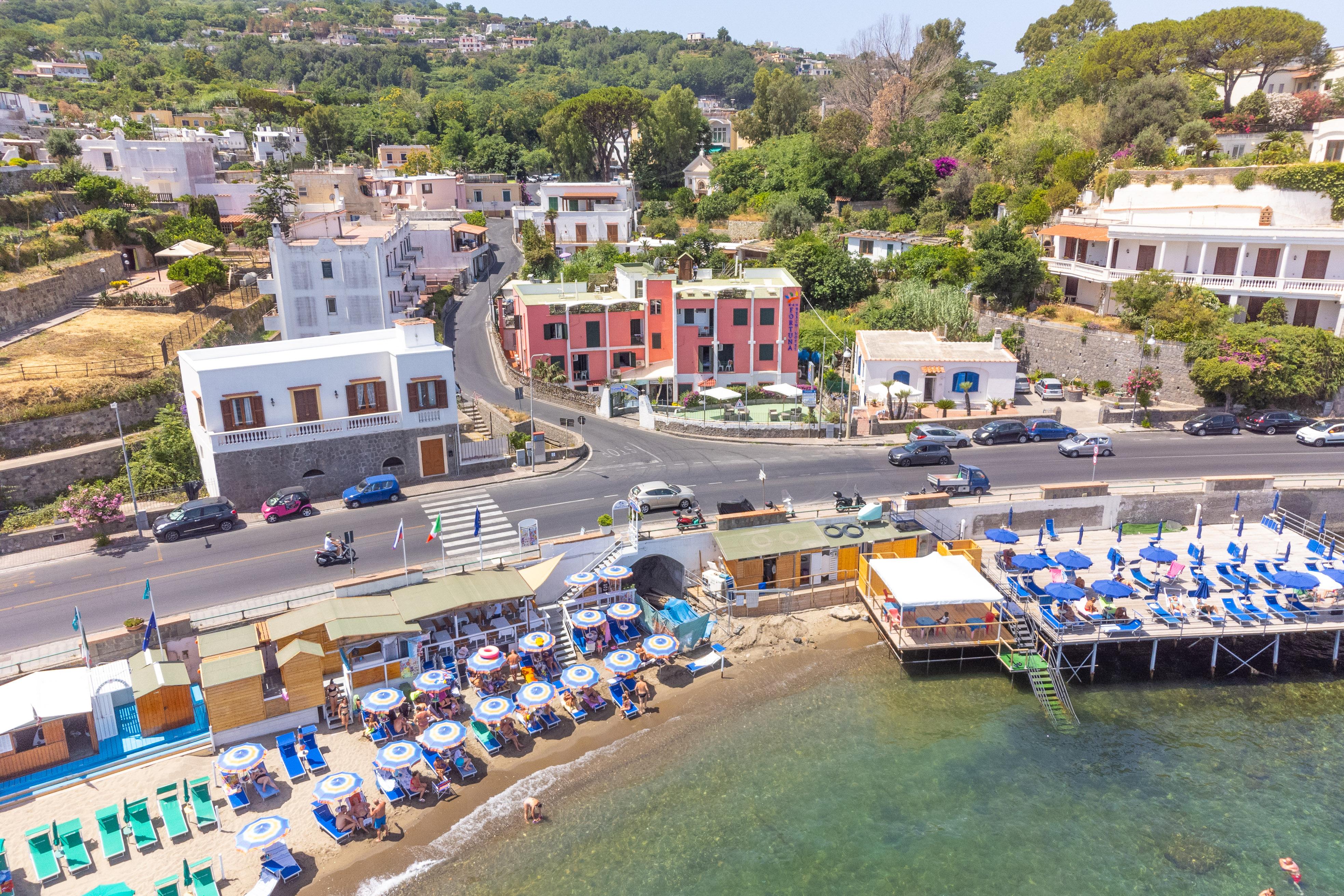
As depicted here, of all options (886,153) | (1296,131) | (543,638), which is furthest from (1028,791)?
(886,153)

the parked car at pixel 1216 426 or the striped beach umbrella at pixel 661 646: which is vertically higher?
the parked car at pixel 1216 426

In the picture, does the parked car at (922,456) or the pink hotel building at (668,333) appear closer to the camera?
the parked car at (922,456)

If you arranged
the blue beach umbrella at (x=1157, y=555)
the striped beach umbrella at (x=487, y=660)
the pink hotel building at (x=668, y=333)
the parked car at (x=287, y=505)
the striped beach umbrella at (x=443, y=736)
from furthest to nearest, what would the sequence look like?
1. the pink hotel building at (x=668, y=333)
2. the parked car at (x=287, y=505)
3. the blue beach umbrella at (x=1157, y=555)
4. the striped beach umbrella at (x=487, y=660)
5. the striped beach umbrella at (x=443, y=736)

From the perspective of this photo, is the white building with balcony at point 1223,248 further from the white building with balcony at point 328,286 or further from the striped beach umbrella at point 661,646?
the white building with balcony at point 328,286

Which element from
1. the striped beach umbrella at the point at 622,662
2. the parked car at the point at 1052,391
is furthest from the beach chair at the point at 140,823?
the parked car at the point at 1052,391

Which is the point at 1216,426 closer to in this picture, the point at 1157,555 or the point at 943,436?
the point at 943,436

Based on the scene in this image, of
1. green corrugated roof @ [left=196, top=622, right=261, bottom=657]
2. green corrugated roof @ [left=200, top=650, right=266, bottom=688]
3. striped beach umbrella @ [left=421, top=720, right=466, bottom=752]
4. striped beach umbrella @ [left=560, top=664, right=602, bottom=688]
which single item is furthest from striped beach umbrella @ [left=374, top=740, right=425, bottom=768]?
green corrugated roof @ [left=196, top=622, right=261, bottom=657]

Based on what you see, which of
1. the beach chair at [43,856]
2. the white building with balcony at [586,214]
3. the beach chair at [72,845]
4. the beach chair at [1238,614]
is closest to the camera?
the beach chair at [43,856]
